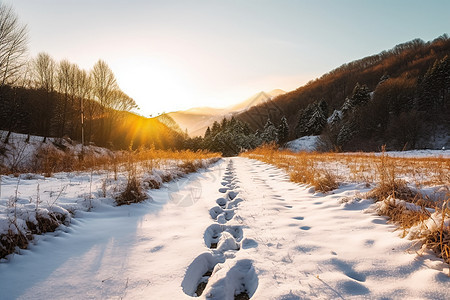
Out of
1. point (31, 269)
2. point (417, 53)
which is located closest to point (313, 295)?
point (31, 269)

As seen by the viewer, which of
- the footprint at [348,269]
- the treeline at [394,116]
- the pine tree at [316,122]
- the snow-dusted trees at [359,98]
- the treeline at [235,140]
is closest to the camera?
the footprint at [348,269]

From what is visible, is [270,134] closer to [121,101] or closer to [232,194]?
[121,101]

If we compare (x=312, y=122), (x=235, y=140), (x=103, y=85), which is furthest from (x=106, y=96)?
(x=312, y=122)

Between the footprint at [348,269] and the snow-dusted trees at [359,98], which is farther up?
the snow-dusted trees at [359,98]

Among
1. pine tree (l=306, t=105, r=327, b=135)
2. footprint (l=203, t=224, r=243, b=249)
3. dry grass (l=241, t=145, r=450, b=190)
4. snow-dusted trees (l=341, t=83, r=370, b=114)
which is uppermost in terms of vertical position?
snow-dusted trees (l=341, t=83, r=370, b=114)

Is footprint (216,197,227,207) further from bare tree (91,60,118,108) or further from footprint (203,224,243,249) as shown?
bare tree (91,60,118,108)

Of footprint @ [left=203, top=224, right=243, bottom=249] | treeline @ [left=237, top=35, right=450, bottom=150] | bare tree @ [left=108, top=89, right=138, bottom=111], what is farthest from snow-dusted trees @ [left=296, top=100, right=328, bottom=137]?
footprint @ [left=203, top=224, right=243, bottom=249]

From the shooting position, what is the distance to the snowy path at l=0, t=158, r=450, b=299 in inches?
53.4

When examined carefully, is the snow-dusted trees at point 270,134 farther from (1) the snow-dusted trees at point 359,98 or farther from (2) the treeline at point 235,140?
(1) the snow-dusted trees at point 359,98

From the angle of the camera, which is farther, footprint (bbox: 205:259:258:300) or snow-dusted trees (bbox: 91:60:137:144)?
snow-dusted trees (bbox: 91:60:137:144)

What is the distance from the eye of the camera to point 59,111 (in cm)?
2681

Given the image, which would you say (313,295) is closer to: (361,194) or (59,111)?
(361,194)

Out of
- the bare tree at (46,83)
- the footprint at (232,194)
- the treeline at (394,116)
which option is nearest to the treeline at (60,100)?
the bare tree at (46,83)

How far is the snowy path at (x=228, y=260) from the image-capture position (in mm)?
1356
